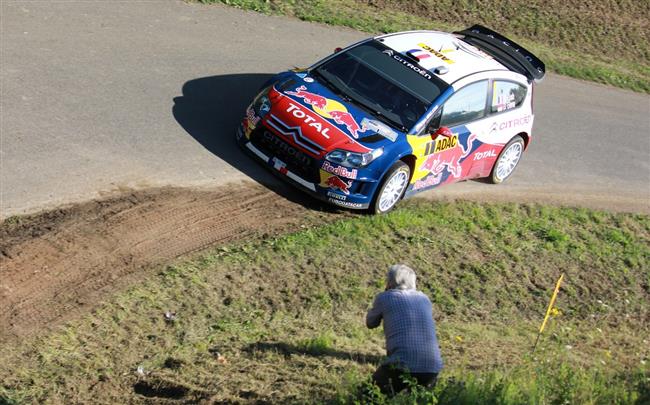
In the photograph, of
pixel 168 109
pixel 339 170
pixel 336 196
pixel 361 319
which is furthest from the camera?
pixel 168 109

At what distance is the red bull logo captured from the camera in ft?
39.0

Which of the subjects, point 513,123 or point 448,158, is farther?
point 513,123

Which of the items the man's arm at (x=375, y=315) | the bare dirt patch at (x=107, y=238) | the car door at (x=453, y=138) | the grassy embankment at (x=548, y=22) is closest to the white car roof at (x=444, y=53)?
the car door at (x=453, y=138)

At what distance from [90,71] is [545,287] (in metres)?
7.55

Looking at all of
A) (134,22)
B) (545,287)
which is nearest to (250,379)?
(545,287)

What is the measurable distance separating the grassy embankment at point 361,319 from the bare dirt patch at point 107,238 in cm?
28

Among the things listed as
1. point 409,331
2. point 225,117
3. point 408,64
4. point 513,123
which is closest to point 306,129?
point 408,64

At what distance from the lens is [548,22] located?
21922 mm

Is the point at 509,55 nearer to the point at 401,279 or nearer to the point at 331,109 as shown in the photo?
the point at 331,109

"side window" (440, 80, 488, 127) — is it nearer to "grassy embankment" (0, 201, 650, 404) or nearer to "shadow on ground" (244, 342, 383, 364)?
"grassy embankment" (0, 201, 650, 404)

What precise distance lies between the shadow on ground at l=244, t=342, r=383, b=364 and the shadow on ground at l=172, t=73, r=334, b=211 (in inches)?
129

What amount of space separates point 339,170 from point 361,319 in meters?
2.25

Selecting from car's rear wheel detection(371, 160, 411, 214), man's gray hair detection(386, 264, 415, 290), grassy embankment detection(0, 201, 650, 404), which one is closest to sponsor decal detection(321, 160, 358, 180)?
car's rear wheel detection(371, 160, 411, 214)

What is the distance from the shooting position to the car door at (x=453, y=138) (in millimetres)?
12570
